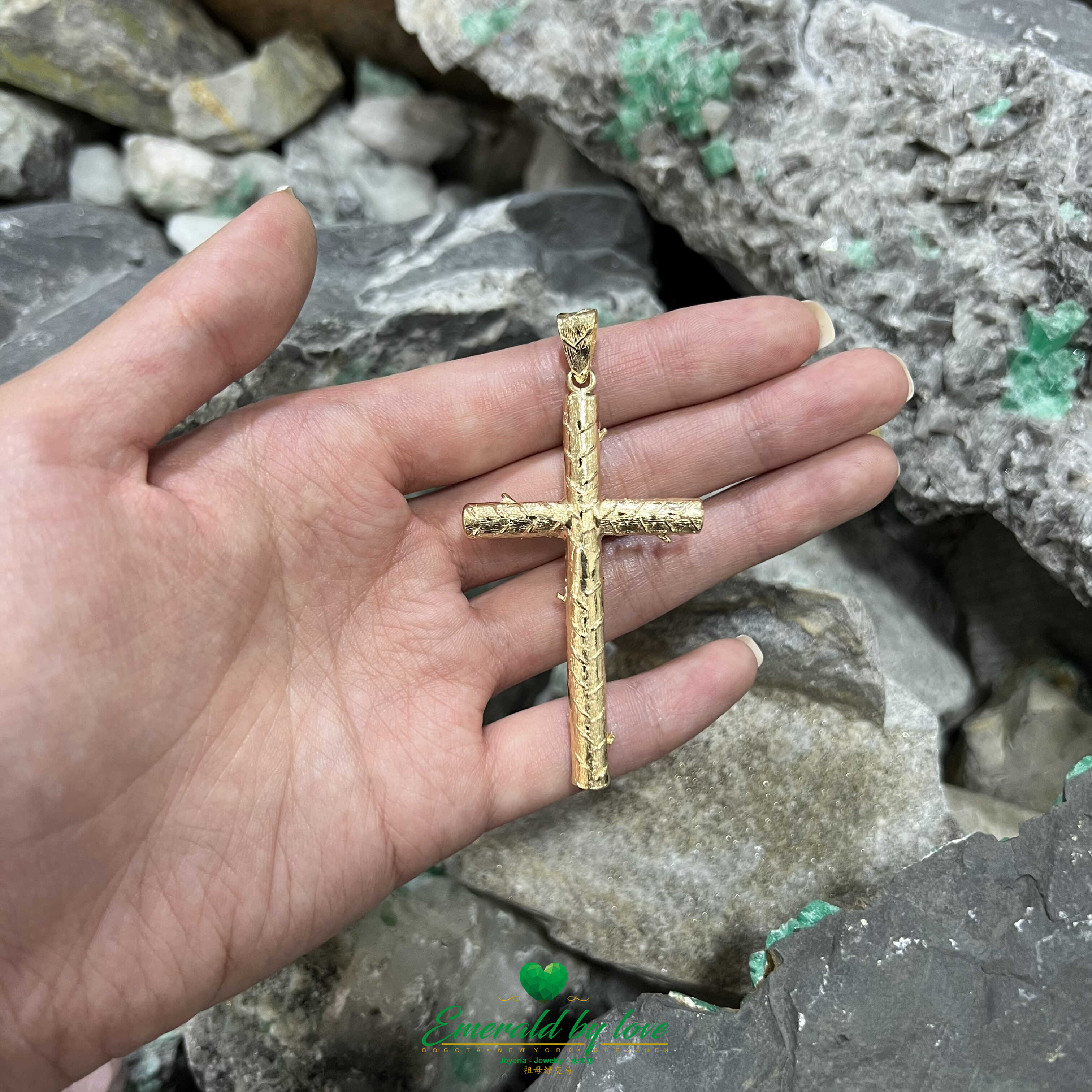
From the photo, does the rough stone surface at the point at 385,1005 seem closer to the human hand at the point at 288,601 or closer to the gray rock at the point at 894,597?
the human hand at the point at 288,601

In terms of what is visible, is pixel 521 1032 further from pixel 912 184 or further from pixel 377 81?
pixel 377 81

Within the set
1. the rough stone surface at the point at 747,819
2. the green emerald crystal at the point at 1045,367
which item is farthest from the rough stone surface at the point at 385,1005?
the green emerald crystal at the point at 1045,367

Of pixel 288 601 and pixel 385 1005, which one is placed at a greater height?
pixel 288 601

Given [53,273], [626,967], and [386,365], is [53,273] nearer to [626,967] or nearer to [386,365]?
[386,365]

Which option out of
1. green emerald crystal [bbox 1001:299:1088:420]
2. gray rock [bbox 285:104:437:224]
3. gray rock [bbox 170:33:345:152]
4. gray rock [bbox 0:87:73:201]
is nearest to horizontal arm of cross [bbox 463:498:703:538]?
green emerald crystal [bbox 1001:299:1088:420]

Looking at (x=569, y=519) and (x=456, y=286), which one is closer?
(x=569, y=519)

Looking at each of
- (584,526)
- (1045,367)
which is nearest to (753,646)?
(584,526)

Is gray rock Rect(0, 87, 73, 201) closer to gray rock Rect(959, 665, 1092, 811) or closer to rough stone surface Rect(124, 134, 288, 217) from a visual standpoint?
rough stone surface Rect(124, 134, 288, 217)
